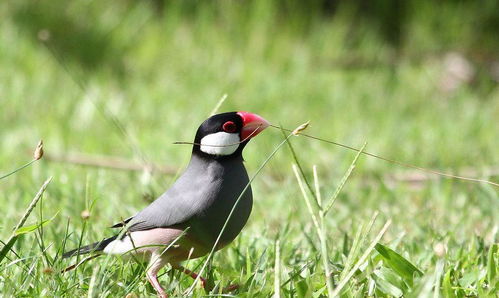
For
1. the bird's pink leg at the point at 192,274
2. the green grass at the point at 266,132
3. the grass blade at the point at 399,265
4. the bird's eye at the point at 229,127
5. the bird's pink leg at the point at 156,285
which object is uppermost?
the bird's eye at the point at 229,127

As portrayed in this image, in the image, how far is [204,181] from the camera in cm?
236

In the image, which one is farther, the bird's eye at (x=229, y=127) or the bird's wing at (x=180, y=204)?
the bird's eye at (x=229, y=127)

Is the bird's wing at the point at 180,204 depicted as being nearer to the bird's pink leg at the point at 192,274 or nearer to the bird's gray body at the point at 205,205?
the bird's gray body at the point at 205,205

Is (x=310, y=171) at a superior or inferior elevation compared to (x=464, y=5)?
superior

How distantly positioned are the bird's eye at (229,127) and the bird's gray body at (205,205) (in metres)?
0.08

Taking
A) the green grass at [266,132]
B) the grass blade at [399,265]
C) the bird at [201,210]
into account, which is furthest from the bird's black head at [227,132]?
the grass blade at [399,265]

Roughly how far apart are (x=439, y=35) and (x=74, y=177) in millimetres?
3549

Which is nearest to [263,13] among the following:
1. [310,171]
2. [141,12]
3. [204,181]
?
[141,12]

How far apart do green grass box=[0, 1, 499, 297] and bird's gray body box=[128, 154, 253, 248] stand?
132mm

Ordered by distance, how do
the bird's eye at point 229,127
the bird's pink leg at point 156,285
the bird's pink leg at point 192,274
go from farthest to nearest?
the bird's eye at point 229,127 → the bird's pink leg at point 192,274 → the bird's pink leg at point 156,285

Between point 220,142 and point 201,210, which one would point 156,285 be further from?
point 220,142

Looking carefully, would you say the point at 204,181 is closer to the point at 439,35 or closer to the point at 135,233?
the point at 135,233

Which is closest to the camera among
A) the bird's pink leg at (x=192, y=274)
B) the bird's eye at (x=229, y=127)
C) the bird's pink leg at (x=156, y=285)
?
the bird's pink leg at (x=156, y=285)

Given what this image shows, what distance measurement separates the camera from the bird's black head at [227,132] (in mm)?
2402
